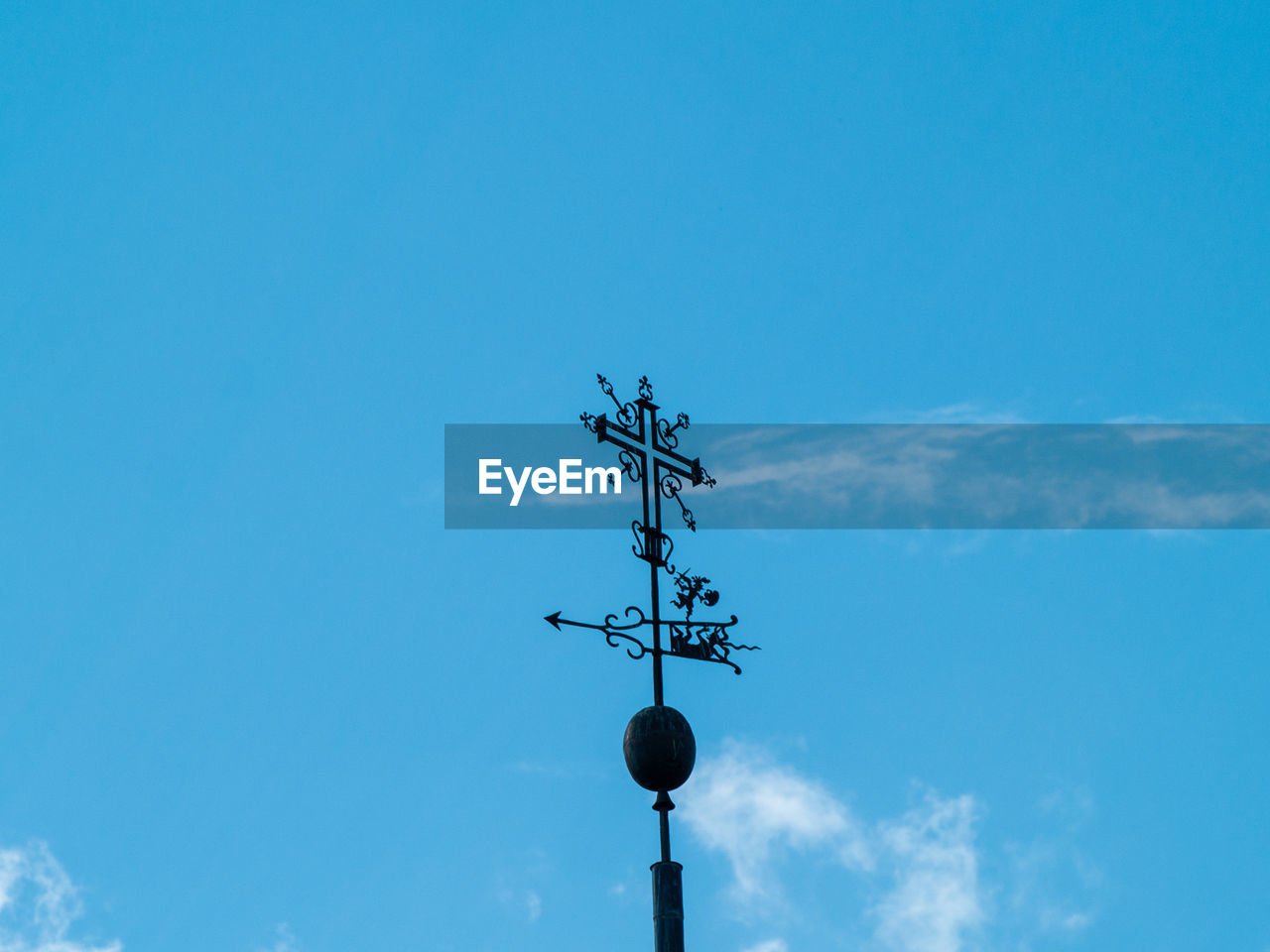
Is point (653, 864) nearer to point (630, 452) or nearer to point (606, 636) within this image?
point (606, 636)

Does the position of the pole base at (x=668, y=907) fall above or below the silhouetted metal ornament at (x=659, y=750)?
below

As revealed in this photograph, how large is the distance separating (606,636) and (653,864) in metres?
1.94

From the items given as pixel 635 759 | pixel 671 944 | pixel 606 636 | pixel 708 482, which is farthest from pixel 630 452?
pixel 671 944

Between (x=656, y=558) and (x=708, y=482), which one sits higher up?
(x=708, y=482)

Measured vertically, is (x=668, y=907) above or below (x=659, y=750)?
below

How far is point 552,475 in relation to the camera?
54.0 feet

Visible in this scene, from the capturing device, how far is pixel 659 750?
11.3m

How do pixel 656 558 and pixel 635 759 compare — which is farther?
pixel 656 558

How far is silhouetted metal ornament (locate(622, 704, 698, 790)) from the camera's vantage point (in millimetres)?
11312

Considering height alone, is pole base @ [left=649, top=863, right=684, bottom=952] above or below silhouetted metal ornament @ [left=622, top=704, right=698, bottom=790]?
below

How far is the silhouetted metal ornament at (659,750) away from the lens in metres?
11.3

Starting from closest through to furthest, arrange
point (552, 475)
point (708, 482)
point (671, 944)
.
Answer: point (671, 944), point (708, 482), point (552, 475)

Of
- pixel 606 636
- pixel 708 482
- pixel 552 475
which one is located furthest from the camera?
pixel 552 475

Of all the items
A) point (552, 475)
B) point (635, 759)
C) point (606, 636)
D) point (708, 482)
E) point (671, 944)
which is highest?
point (552, 475)
